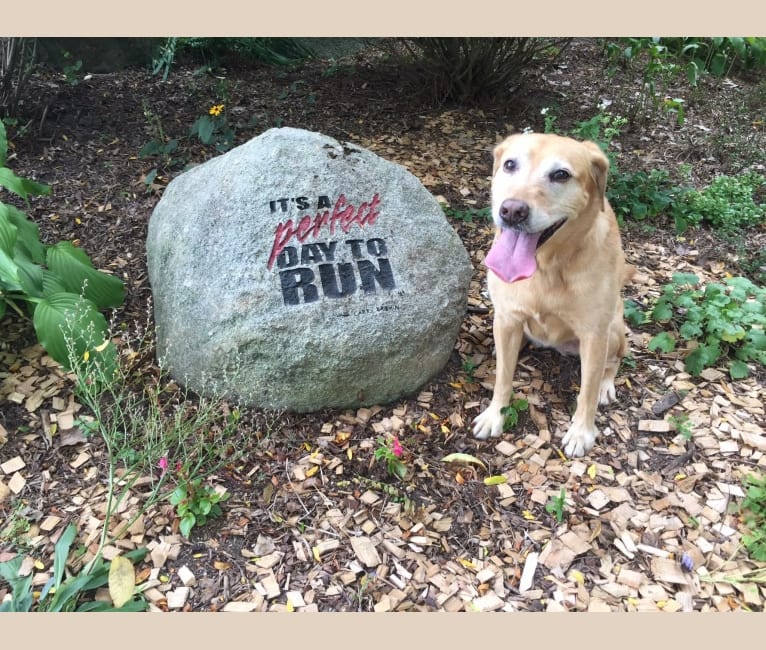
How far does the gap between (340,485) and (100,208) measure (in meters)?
2.87

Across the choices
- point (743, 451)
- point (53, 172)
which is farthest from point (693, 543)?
point (53, 172)

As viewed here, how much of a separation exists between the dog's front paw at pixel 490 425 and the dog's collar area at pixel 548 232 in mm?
978

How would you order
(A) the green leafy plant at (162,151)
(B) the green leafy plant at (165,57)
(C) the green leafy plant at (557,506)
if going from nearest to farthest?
(C) the green leafy plant at (557,506), (A) the green leafy plant at (162,151), (B) the green leafy plant at (165,57)

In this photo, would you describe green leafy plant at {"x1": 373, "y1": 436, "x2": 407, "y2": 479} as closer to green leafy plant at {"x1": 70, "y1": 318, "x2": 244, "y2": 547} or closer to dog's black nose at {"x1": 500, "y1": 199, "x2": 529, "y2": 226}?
green leafy plant at {"x1": 70, "y1": 318, "x2": 244, "y2": 547}

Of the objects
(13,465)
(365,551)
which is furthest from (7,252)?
(365,551)

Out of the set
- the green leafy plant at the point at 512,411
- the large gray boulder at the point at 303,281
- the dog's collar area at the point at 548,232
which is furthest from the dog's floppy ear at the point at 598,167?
the green leafy plant at the point at 512,411

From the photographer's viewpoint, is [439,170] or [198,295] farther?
[439,170]

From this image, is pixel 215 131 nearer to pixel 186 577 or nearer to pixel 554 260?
pixel 554 260

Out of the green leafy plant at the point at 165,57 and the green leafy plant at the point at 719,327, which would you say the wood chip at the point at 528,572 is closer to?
the green leafy plant at the point at 719,327

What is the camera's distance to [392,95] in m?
6.09

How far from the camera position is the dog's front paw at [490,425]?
10.0 ft

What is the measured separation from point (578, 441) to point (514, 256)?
1.09m

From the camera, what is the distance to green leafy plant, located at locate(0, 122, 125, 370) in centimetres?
282

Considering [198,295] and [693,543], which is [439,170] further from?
[693,543]
